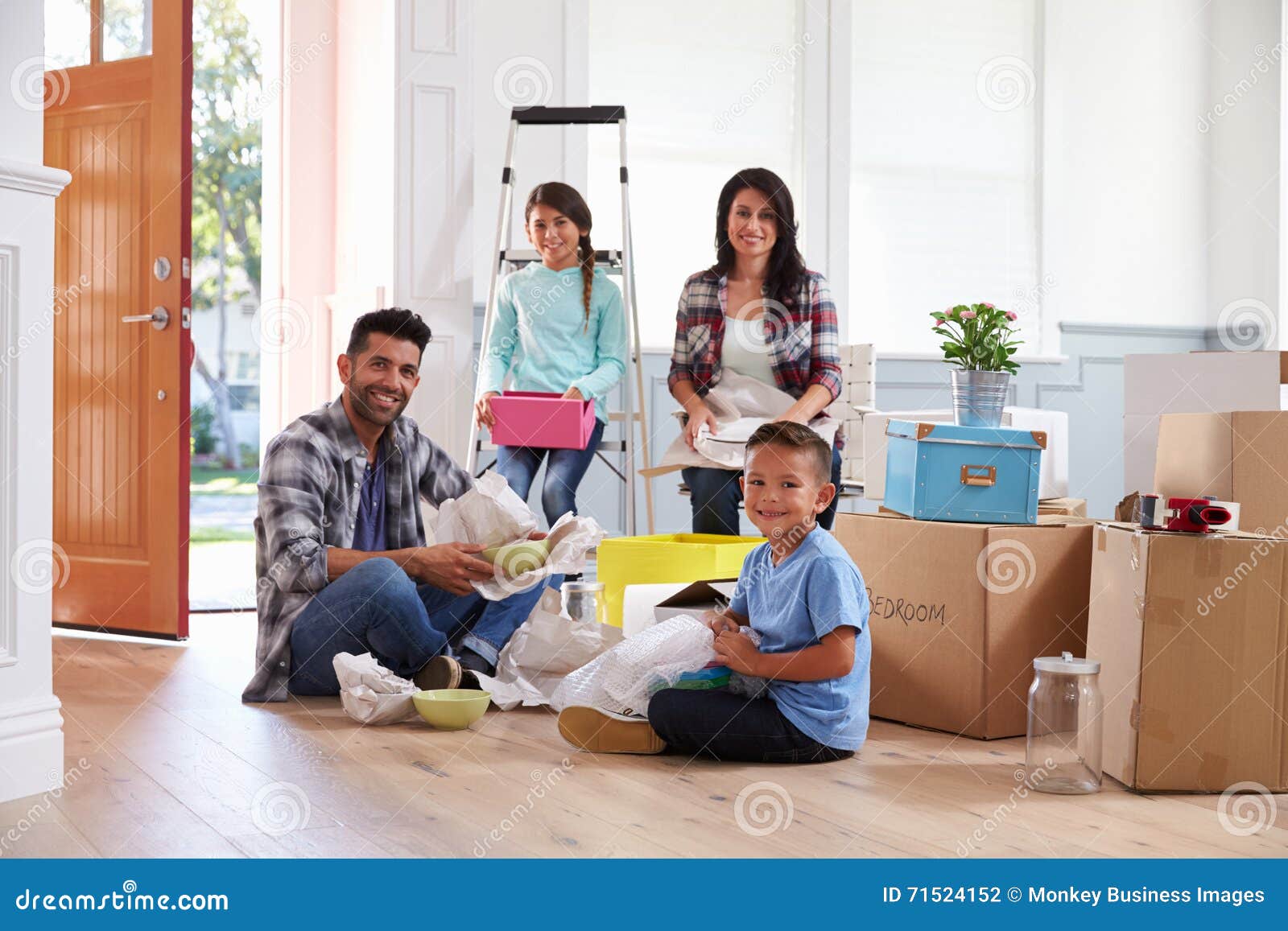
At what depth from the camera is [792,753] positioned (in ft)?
6.99

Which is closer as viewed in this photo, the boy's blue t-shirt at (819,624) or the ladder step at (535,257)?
the boy's blue t-shirt at (819,624)

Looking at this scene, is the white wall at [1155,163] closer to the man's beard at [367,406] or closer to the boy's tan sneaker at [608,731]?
the man's beard at [367,406]

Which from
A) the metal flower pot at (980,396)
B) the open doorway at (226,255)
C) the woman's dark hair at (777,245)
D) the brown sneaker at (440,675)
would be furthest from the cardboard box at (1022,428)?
the open doorway at (226,255)

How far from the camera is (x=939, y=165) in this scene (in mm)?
5168

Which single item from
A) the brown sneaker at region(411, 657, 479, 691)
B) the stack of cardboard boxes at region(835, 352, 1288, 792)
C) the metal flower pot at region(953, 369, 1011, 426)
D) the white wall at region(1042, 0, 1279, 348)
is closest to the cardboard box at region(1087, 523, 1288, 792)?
the stack of cardboard boxes at region(835, 352, 1288, 792)

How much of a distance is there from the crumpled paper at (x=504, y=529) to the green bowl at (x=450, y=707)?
279 mm

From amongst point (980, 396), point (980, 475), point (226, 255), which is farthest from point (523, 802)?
point (226, 255)

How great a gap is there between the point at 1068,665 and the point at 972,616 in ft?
1.13

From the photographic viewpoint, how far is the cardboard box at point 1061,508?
2.69 m

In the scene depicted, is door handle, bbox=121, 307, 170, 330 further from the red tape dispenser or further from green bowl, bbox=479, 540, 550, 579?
the red tape dispenser

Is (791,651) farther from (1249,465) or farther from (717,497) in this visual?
(717,497)

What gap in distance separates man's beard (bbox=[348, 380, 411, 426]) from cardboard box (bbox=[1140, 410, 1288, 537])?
1.56 meters

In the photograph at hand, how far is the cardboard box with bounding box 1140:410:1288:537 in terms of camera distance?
228cm

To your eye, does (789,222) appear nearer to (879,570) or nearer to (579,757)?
(879,570)
